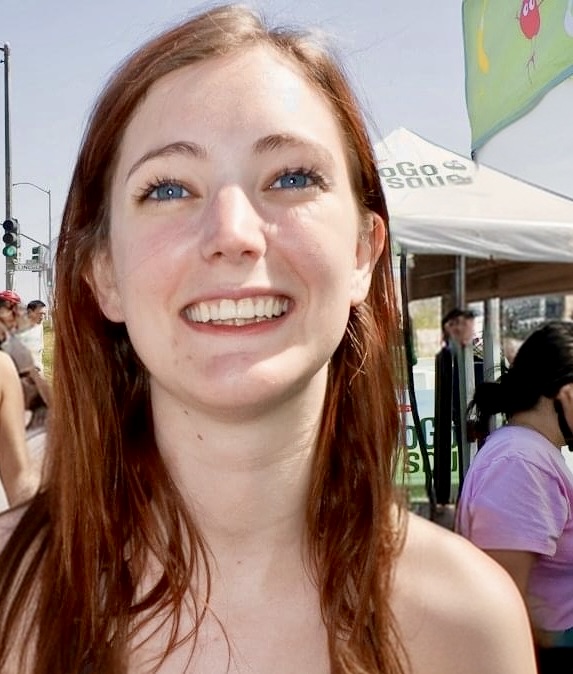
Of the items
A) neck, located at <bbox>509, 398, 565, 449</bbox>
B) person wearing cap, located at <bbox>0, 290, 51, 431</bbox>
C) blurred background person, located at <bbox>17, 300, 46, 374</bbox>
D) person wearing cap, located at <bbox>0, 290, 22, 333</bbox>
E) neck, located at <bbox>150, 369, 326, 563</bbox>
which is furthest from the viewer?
person wearing cap, located at <bbox>0, 290, 22, 333</bbox>

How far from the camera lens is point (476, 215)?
3.46m

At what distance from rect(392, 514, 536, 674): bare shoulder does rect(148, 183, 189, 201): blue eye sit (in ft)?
1.93

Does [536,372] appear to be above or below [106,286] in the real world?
below

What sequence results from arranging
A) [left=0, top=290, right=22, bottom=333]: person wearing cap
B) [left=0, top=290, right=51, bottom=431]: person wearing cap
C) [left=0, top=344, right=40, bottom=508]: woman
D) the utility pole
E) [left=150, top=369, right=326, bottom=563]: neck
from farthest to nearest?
the utility pole < [left=0, top=290, right=22, bottom=333]: person wearing cap < [left=0, top=290, right=51, bottom=431]: person wearing cap < [left=0, top=344, right=40, bottom=508]: woman < [left=150, top=369, right=326, bottom=563]: neck

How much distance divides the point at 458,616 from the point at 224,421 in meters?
0.41

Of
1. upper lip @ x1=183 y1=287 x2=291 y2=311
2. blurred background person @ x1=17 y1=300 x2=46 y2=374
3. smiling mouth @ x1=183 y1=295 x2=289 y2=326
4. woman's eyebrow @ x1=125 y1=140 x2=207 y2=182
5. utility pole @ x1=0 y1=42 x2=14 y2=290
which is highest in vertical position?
utility pole @ x1=0 y1=42 x2=14 y2=290

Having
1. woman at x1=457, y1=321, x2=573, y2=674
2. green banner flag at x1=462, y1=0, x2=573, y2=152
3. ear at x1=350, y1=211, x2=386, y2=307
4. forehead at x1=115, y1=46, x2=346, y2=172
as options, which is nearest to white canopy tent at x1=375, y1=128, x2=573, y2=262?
green banner flag at x1=462, y1=0, x2=573, y2=152

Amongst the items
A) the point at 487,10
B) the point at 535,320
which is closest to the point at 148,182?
the point at 487,10

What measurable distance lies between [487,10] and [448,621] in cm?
270

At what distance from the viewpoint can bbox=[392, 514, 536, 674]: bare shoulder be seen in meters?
0.92

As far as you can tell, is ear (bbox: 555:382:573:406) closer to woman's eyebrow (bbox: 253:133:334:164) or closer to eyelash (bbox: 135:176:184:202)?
woman's eyebrow (bbox: 253:133:334:164)

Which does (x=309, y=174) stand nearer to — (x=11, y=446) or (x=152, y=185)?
(x=152, y=185)

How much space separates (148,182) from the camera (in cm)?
90

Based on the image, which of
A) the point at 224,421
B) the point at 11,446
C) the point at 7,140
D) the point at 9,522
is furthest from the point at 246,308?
the point at 7,140
